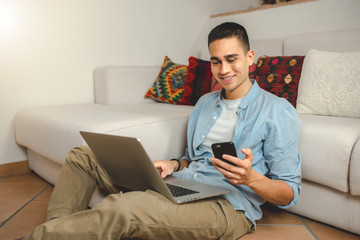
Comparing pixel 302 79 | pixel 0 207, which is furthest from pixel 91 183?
pixel 302 79

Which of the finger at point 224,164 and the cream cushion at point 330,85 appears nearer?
the finger at point 224,164

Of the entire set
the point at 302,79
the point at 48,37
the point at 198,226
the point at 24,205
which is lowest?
the point at 24,205

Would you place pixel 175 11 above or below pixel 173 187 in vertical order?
above

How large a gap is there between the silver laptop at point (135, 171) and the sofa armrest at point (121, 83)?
1152 millimetres

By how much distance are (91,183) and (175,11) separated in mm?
1995

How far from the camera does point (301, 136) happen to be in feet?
4.56

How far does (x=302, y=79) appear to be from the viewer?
5.80 ft

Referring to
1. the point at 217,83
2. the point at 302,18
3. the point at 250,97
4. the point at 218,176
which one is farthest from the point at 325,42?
the point at 218,176

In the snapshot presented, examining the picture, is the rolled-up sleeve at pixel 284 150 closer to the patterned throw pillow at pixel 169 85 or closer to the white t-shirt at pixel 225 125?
the white t-shirt at pixel 225 125

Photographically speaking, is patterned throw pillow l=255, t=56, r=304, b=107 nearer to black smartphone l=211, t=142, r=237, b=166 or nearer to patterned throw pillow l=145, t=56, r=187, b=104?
patterned throw pillow l=145, t=56, r=187, b=104

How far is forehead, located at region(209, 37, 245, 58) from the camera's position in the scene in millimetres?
1281

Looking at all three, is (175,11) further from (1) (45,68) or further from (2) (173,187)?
(2) (173,187)

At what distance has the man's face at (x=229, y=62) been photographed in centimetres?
128

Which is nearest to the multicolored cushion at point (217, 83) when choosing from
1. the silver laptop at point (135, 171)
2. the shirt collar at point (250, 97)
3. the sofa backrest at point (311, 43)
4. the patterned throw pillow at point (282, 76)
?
the patterned throw pillow at point (282, 76)
